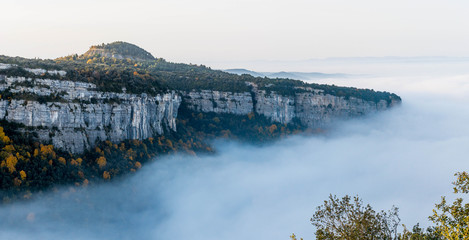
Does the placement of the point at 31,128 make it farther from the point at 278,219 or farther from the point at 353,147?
the point at 353,147

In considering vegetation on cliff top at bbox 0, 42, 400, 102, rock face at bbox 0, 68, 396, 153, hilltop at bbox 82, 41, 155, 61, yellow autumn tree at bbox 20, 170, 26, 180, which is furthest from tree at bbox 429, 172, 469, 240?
hilltop at bbox 82, 41, 155, 61

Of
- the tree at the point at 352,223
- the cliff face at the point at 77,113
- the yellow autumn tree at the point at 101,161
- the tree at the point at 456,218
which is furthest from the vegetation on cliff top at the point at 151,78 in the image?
the tree at the point at 456,218

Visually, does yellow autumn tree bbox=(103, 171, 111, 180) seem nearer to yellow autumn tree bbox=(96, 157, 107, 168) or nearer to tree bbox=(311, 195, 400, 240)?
yellow autumn tree bbox=(96, 157, 107, 168)

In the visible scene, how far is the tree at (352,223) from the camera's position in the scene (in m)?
28.8

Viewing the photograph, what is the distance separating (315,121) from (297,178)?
38800 mm

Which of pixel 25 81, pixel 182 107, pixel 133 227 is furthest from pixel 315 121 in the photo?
pixel 25 81

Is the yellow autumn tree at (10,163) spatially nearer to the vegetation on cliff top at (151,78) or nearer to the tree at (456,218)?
the vegetation on cliff top at (151,78)

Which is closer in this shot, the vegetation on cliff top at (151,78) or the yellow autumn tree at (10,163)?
the yellow autumn tree at (10,163)

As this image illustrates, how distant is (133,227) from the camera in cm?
8525

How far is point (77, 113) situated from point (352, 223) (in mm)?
71355

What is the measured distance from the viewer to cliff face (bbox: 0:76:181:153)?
258 feet

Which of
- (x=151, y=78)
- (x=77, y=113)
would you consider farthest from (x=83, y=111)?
(x=151, y=78)

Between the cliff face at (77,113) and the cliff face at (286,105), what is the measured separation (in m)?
44.5

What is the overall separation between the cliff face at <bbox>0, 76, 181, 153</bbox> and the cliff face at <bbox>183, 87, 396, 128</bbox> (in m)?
44.5
